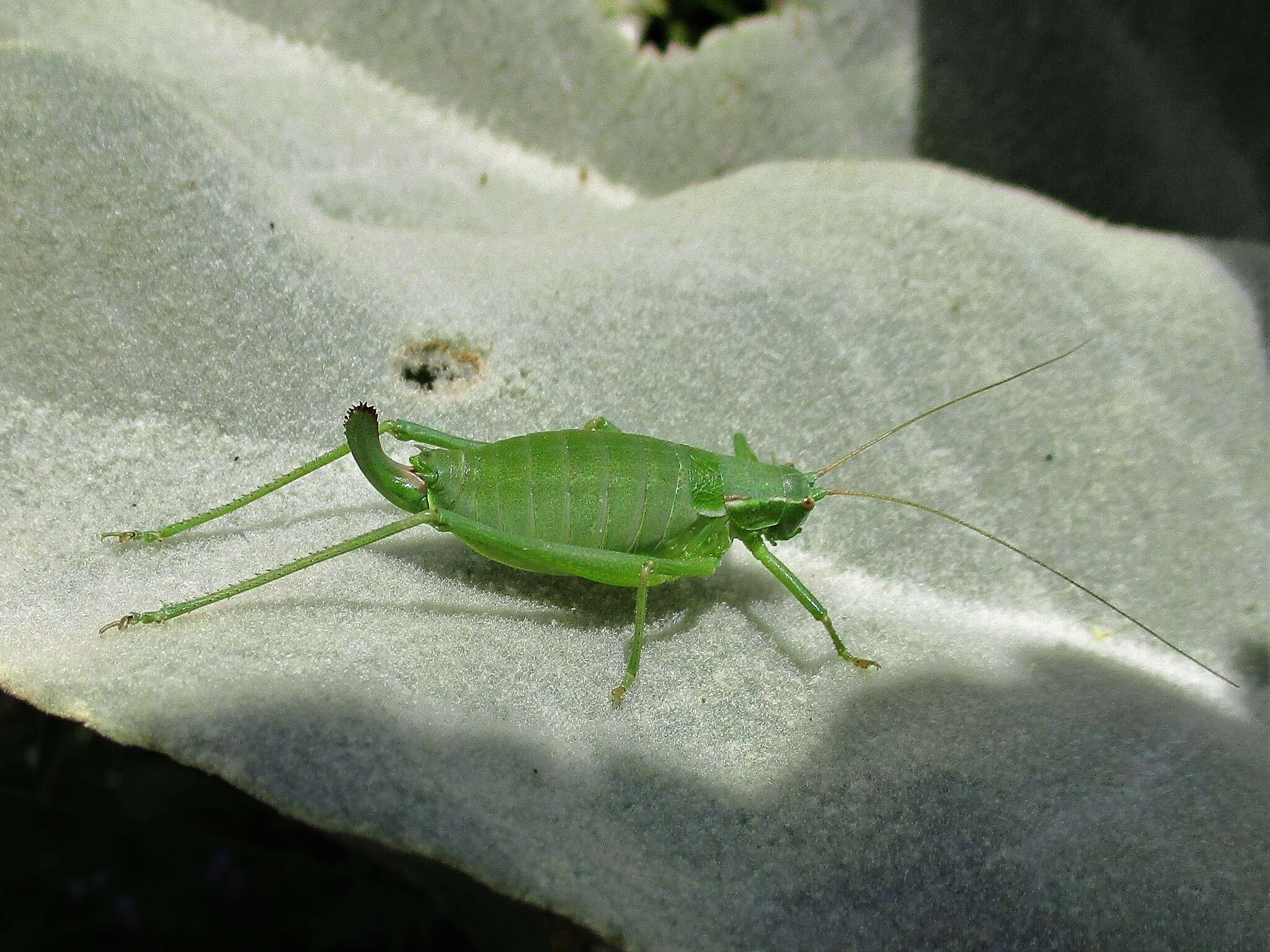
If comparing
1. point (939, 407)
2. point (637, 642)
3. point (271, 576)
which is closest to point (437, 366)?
point (271, 576)

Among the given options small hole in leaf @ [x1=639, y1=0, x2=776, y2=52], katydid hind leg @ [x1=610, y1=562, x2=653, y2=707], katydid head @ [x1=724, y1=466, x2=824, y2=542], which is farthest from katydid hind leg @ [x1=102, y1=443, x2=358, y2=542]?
small hole in leaf @ [x1=639, y1=0, x2=776, y2=52]

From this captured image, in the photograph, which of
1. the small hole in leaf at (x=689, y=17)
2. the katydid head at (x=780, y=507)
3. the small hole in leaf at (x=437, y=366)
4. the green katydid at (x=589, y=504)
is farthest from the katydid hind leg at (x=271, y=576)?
the small hole in leaf at (x=689, y=17)

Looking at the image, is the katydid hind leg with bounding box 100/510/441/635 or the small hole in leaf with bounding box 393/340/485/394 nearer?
the katydid hind leg with bounding box 100/510/441/635

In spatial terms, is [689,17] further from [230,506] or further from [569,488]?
[230,506]

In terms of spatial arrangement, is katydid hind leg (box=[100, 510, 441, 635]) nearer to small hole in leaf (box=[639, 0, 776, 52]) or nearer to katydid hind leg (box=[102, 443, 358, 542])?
katydid hind leg (box=[102, 443, 358, 542])

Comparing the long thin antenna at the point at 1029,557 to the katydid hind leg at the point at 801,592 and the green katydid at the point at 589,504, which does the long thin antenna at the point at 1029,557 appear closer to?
the green katydid at the point at 589,504

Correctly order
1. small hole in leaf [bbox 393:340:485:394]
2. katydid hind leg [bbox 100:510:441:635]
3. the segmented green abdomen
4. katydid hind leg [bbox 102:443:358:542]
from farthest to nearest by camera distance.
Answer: small hole in leaf [bbox 393:340:485:394], the segmented green abdomen, katydid hind leg [bbox 102:443:358:542], katydid hind leg [bbox 100:510:441:635]
